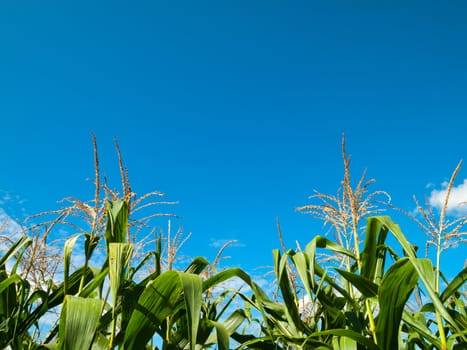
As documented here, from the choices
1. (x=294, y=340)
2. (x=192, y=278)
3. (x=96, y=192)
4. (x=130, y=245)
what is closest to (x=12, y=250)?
(x=96, y=192)

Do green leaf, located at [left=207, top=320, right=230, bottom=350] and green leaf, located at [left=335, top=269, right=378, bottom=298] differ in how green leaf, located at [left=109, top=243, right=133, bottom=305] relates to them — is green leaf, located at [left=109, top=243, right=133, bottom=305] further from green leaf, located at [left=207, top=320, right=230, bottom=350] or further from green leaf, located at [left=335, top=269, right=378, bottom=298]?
green leaf, located at [left=335, top=269, right=378, bottom=298]

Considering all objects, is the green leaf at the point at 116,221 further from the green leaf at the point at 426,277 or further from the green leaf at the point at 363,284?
the green leaf at the point at 426,277

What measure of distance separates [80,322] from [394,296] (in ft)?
4.58

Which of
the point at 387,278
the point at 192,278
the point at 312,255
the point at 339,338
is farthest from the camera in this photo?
the point at 312,255

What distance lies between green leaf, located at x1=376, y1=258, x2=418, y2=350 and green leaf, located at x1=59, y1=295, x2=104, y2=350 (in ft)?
4.15

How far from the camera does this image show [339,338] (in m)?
2.09

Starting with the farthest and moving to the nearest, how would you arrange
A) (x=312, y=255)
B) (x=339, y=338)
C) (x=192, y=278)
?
1. (x=312, y=255)
2. (x=339, y=338)
3. (x=192, y=278)

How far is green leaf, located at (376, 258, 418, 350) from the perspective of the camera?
1946 mm

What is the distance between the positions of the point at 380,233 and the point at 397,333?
2.08 feet

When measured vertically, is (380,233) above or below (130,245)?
above

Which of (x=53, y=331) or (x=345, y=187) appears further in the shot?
(x=345, y=187)

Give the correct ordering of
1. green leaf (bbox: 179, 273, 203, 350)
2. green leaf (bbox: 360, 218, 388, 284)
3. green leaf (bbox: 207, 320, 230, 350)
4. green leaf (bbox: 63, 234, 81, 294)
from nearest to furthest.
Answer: green leaf (bbox: 179, 273, 203, 350)
green leaf (bbox: 207, 320, 230, 350)
green leaf (bbox: 63, 234, 81, 294)
green leaf (bbox: 360, 218, 388, 284)

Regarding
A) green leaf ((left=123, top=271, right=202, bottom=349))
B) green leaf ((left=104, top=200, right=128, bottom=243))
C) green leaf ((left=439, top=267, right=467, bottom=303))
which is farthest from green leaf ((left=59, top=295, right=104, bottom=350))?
green leaf ((left=439, top=267, right=467, bottom=303))

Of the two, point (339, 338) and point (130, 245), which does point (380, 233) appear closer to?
point (339, 338)
